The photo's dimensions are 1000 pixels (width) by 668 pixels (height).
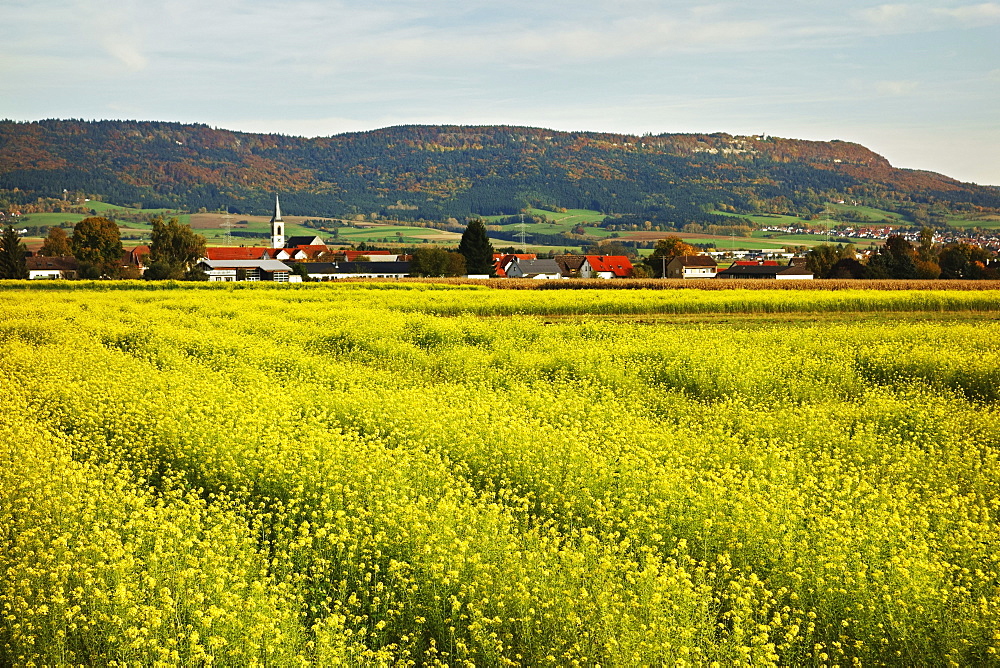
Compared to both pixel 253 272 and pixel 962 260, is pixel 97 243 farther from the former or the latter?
pixel 962 260

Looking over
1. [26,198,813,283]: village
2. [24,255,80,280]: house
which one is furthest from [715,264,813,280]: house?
[24,255,80,280]: house

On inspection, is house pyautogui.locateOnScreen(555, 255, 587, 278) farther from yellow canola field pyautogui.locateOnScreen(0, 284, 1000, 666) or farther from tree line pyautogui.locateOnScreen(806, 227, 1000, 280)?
yellow canola field pyautogui.locateOnScreen(0, 284, 1000, 666)

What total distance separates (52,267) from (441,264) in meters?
55.7

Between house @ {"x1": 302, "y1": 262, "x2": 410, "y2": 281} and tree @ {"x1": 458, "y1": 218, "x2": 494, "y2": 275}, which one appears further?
house @ {"x1": 302, "y1": 262, "x2": 410, "y2": 281}

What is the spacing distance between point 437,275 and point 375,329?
70476 mm

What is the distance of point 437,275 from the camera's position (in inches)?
3824

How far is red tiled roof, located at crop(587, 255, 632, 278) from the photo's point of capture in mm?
118562

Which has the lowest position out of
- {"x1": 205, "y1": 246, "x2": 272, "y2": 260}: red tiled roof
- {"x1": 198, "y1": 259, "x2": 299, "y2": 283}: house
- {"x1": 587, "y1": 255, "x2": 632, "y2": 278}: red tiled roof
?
{"x1": 198, "y1": 259, "x2": 299, "y2": 283}: house

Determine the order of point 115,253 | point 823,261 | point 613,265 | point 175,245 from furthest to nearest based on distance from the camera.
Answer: point 613,265 < point 115,253 < point 823,261 < point 175,245

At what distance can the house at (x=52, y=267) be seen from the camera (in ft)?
364

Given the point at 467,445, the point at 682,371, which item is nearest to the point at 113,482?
the point at 467,445

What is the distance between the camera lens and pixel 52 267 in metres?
114

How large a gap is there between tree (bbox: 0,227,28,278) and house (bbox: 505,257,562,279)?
5549 centimetres

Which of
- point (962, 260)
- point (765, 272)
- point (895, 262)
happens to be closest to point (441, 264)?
point (765, 272)
